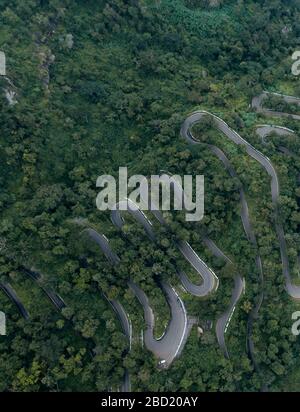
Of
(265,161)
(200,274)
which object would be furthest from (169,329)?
(265,161)

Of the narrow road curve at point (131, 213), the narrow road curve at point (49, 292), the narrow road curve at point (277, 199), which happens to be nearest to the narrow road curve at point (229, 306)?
the narrow road curve at point (277, 199)

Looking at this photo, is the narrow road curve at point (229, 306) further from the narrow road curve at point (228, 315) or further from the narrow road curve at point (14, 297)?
the narrow road curve at point (14, 297)

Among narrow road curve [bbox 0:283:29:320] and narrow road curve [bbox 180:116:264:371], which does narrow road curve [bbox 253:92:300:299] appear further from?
narrow road curve [bbox 0:283:29:320]

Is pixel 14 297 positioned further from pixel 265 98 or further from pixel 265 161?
pixel 265 98

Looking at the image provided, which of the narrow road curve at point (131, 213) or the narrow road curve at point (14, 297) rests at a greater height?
the narrow road curve at point (131, 213)

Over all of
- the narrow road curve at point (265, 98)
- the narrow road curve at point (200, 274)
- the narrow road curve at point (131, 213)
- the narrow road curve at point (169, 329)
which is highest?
the narrow road curve at point (265, 98)

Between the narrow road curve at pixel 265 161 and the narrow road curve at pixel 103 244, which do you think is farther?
the narrow road curve at pixel 265 161

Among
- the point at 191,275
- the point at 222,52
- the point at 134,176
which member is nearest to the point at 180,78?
the point at 222,52
